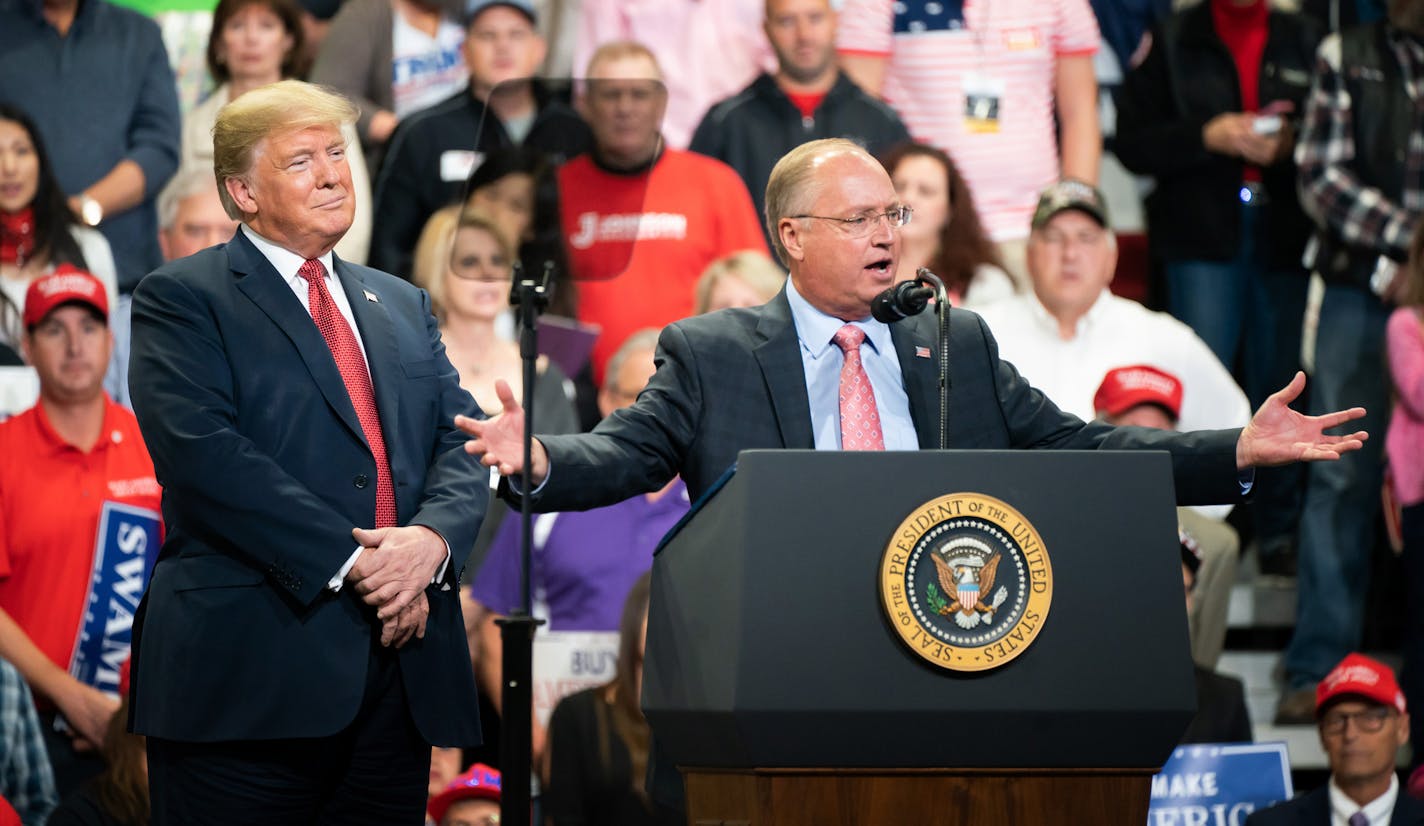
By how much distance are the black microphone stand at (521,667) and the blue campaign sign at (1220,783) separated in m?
2.03

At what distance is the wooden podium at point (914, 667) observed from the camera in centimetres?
227

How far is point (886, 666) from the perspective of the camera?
2.28 metres

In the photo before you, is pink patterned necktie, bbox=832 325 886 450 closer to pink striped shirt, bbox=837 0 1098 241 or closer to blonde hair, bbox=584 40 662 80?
blonde hair, bbox=584 40 662 80

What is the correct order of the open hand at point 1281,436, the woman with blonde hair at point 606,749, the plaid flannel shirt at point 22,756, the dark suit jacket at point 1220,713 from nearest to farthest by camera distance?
the open hand at point 1281,436
the plaid flannel shirt at point 22,756
the woman with blonde hair at point 606,749
the dark suit jacket at point 1220,713

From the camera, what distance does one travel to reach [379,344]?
2.86 m

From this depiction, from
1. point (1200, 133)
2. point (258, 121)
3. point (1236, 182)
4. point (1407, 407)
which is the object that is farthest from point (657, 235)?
point (258, 121)

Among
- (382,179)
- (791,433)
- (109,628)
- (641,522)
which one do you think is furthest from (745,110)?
(791,433)

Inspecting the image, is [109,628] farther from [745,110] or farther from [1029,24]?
[1029,24]

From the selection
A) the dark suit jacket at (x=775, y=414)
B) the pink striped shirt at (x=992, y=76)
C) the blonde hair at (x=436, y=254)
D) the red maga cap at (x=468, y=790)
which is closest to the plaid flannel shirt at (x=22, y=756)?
the red maga cap at (x=468, y=790)

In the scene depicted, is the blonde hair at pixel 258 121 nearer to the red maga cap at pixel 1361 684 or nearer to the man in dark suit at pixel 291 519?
the man in dark suit at pixel 291 519

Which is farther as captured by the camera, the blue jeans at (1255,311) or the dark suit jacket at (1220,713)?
the blue jeans at (1255,311)

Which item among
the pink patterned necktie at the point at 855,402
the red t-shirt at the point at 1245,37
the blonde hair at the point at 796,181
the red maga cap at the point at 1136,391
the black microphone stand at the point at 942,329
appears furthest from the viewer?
the red t-shirt at the point at 1245,37

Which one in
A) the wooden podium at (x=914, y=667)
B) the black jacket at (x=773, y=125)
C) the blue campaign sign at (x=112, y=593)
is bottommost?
the blue campaign sign at (x=112, y=593)

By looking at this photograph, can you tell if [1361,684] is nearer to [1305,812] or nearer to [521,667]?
[1305,812]
